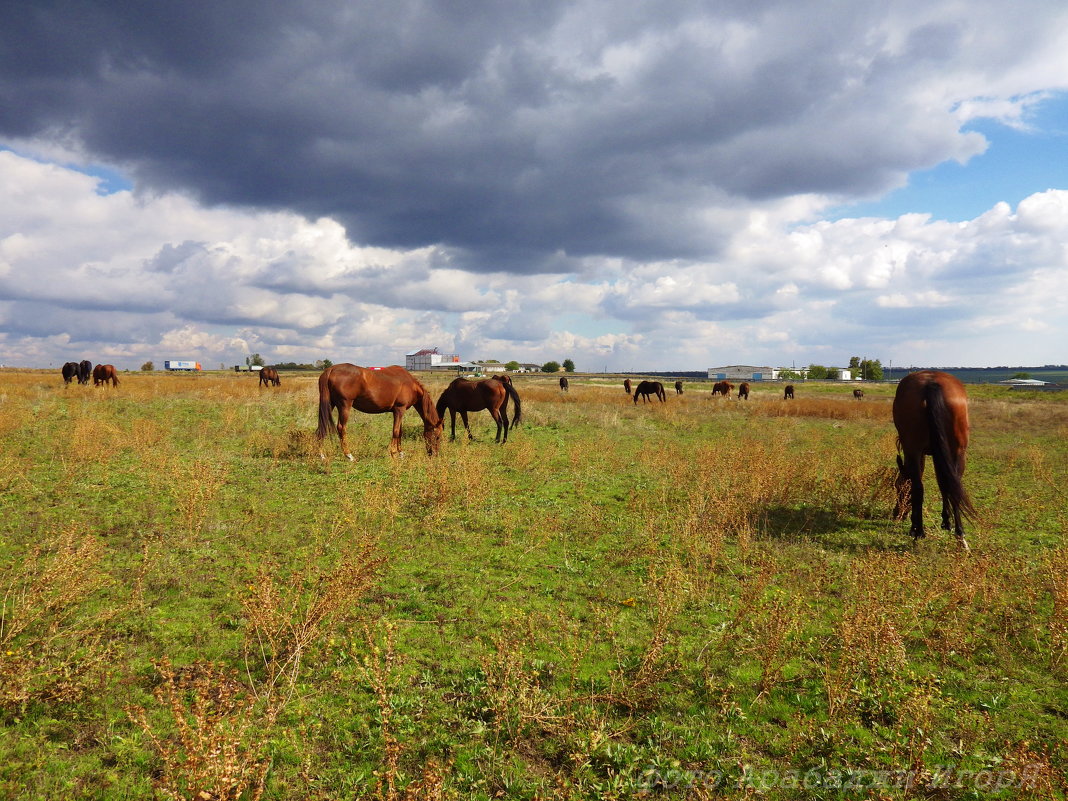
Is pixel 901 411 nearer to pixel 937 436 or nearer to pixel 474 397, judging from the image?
pixel 937 436

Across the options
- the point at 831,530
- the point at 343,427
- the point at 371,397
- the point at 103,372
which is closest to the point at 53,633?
the point at 343,427

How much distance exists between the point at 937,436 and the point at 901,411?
0.84 m

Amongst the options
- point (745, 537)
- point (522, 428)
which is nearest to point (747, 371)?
point (522, 428)

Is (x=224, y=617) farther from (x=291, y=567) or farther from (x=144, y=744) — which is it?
(x=144, y=744)

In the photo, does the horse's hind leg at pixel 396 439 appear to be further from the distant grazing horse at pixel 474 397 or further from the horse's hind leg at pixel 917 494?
the horse's hind leg at pixel 917 494

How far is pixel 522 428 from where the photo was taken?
19547 millimetres

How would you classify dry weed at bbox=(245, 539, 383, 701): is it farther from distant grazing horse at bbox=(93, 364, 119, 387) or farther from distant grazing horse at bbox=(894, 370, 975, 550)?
distant grazing horse at bbox=(93, 364, 119, 387)

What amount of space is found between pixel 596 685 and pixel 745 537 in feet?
12.7

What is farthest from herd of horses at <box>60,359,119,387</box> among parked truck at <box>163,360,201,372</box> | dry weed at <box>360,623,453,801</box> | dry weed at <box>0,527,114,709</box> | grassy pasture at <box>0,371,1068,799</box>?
parked truck at <box>163,360,201,372</box>

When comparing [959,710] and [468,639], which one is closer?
[959,710]

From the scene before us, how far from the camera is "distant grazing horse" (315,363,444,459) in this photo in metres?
12.4

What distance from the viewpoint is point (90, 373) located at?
3019cm

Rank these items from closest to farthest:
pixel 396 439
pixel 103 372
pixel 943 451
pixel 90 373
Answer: pixel 943 451 < pixel 396 439 < pixel 103 372 < pixel 90 373

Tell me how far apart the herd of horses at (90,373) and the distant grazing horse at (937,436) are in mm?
32850
